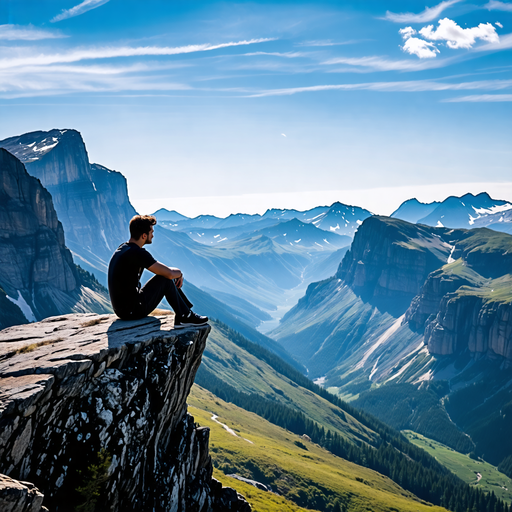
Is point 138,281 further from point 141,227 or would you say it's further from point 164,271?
point 141,227

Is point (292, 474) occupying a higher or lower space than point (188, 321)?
lower

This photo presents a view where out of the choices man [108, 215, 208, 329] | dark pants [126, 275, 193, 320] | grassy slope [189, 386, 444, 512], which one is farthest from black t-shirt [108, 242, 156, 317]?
grassy slope [189, 386, 444, 512]

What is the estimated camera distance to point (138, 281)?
2169cm

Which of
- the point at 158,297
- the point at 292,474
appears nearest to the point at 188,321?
the point at 158,297

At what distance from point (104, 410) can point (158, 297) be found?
20.8ft

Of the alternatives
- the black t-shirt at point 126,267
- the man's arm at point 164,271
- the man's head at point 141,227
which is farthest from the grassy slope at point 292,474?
the man's head at point 141,227

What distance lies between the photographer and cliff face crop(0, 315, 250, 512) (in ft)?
48.5

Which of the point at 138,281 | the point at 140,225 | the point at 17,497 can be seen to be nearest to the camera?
the point at 17,497

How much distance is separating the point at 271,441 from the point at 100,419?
17961 cm

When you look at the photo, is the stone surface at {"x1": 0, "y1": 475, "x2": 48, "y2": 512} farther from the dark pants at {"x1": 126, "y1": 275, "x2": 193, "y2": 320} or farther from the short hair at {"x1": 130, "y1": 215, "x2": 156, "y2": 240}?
the short hair at {"x1": 130, "y1": 215, "x2": 156, "y2": 240}

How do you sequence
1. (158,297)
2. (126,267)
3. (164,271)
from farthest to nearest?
(158,297), (164,271), (126,267)

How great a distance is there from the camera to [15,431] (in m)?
13.8

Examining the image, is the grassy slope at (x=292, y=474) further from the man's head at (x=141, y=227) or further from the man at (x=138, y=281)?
the man's head at (x=141, y=227)

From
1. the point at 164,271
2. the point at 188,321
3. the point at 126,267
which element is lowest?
the point at 188,321
